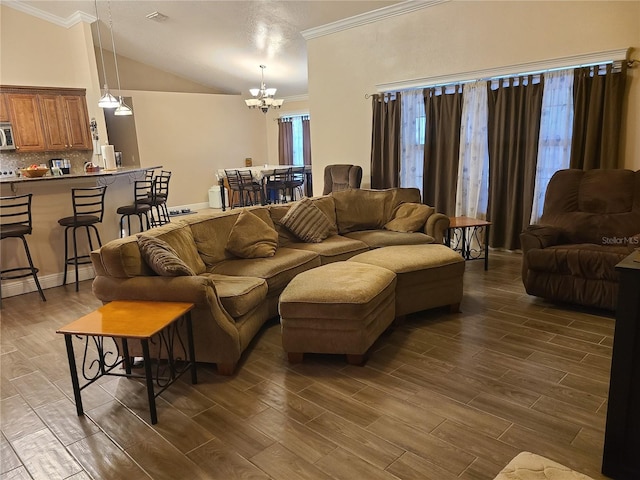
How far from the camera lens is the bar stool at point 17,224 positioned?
4.31 metres

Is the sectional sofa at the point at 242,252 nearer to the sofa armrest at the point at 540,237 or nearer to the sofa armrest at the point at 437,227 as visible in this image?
the sofa armrest at the point at 437,227

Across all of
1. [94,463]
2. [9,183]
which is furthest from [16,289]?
[94,463]

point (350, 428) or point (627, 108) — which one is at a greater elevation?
point (627, 108)

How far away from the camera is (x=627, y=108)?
4383mm

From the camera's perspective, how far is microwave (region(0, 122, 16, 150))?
7.10 metres

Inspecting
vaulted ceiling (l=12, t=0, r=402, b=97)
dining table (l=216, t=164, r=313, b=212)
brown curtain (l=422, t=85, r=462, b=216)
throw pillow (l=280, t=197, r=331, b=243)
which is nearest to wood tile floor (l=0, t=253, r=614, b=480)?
A: throw pillow (l=280, t=197, r=331, b=243)

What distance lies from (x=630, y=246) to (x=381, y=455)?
115 inches

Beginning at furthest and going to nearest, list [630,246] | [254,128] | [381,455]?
1. [254,128]
2. [630,246]
3. [381,455]

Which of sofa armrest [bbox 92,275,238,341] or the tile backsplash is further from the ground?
the tile backsplash

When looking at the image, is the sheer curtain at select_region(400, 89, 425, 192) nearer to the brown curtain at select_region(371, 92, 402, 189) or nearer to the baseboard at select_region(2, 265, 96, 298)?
the brown curtain at select_region(371, 92, 402, 189)

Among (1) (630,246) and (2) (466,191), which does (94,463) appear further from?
(2) (466,191)

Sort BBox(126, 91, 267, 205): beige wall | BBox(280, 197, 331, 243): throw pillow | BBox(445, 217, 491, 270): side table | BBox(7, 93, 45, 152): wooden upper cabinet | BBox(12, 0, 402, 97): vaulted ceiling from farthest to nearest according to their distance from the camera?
BBox(126, 91, 267, 205): beige wall → BBox(7, 93, 45, 152): wooden upper cabinet → BBox(12, 0, 402, 97): vaulted ceiling → BBox(445, 217, 491, 270): side table → BBox(280, 197, 331, 243): throw pillow

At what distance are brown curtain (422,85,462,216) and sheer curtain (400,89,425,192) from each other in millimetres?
152

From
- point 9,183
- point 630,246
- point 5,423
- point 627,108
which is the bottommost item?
point 5,423
